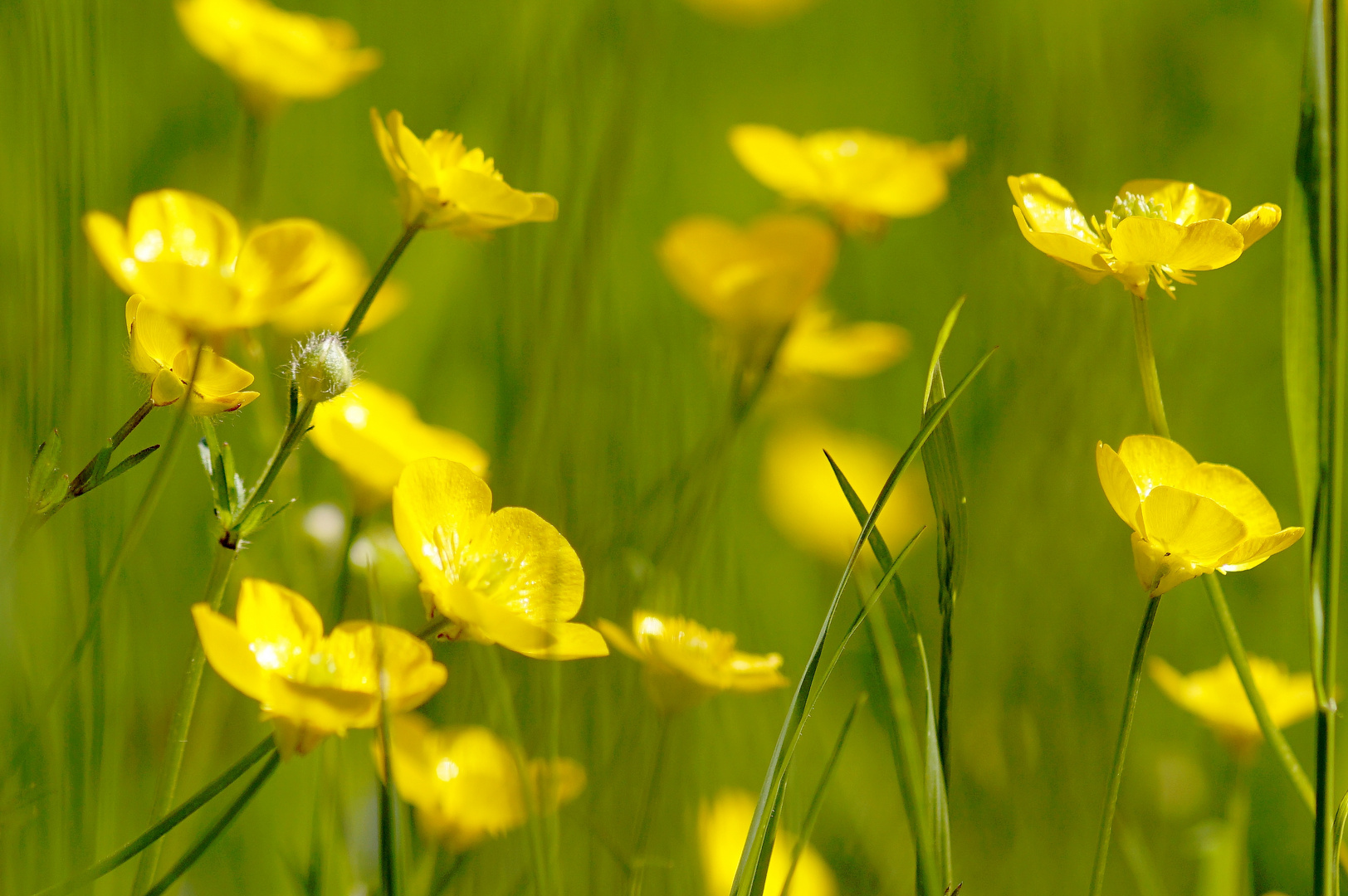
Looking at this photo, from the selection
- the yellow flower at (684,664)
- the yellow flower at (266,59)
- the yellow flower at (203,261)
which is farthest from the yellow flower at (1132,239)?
the yellow flower at (266,59)

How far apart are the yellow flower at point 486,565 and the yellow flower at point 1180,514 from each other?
0.80 ft

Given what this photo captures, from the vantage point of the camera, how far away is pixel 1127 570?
979mm

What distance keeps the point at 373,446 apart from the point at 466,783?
0.21m

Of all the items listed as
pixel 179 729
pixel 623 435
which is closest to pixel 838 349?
pixel 623 435

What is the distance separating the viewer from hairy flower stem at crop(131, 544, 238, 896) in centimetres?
39

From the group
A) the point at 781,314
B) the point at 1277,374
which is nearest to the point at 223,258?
the point at 781,314

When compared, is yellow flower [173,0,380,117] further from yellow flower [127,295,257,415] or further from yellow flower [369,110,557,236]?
yellow flower [127,295,257,415]

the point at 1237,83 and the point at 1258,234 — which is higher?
the point at 1237,83

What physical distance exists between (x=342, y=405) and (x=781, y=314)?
14.1 inches

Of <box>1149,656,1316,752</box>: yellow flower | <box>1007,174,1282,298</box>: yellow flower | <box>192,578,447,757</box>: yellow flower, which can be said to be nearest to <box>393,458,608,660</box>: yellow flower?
<box>192,578,447,757</box>: yellow flower

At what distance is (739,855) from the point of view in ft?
2.21

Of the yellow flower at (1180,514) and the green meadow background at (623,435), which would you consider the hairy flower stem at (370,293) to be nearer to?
the green meadow background at (623,435)

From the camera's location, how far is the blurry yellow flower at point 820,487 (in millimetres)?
1127

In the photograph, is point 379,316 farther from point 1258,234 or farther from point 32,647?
point 1258,234
